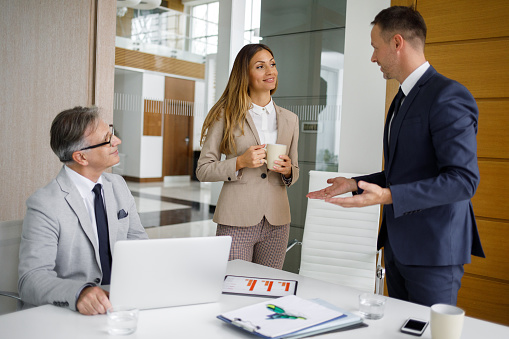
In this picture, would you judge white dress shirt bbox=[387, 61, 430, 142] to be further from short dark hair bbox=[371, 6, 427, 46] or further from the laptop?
the laptop

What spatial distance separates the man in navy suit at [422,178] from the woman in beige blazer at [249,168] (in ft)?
1.84

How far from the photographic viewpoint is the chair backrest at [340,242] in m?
2.99

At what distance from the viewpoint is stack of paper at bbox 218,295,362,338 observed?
4.22 ft

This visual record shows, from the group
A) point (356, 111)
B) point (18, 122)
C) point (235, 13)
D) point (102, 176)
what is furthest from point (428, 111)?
point (235, 13)

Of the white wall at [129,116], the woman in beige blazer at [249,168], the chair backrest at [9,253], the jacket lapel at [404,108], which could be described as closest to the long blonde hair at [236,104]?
the woman in beige blazer at [249,168]

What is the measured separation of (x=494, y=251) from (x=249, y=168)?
2037 millimetres

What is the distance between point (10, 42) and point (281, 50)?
2212 millimetres

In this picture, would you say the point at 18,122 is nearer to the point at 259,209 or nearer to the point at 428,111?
the point at 259,209

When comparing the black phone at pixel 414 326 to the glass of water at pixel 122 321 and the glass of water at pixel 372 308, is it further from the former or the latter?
the glass of water at pixel 122 321

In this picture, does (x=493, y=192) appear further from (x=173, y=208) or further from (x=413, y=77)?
(x=173, y=208)

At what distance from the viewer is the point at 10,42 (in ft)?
9.92

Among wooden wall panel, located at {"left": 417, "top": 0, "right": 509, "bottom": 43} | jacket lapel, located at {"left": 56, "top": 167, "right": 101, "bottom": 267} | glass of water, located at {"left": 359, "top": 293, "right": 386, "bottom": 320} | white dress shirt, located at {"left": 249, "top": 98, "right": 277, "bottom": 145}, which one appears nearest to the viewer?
glass of water, located at {"left": 359, "top": 293, "right": 386, "bottom": 320}

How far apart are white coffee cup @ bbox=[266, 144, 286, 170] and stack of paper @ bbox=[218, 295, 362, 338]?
1006 millimetres

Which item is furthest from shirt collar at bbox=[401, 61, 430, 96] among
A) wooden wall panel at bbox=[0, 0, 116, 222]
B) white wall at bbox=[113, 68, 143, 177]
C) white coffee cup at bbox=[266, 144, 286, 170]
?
white wall at bbox=[113, 68, 143, 177]
